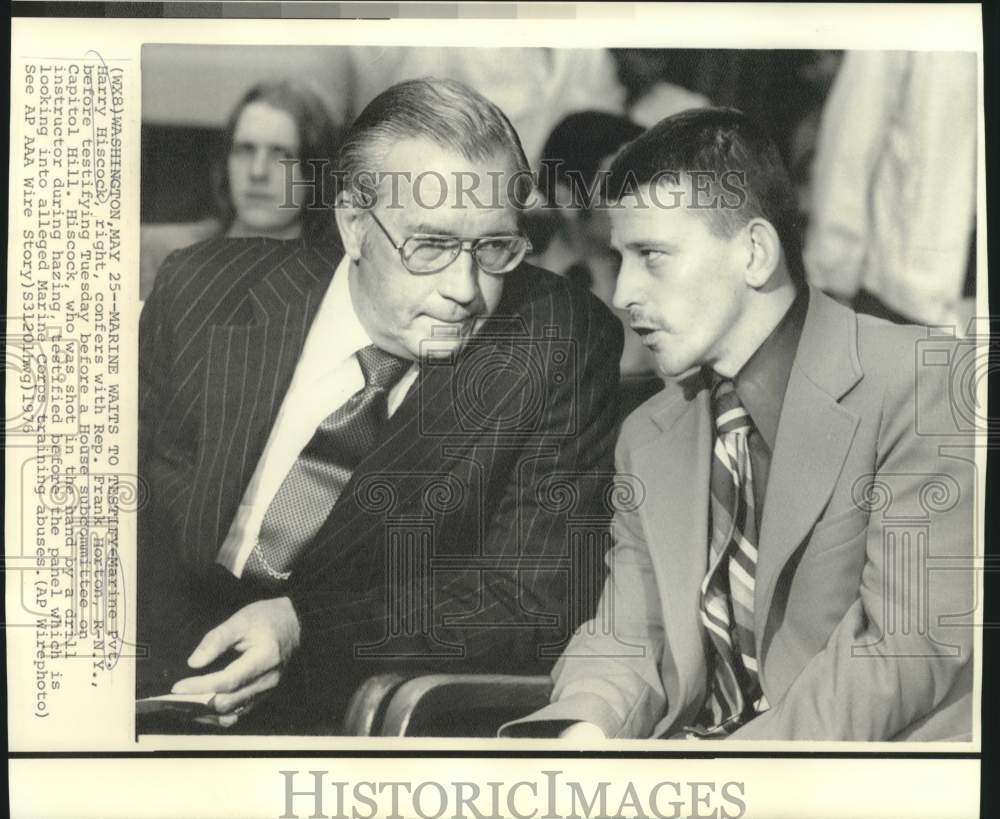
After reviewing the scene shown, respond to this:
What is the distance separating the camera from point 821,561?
3.40m

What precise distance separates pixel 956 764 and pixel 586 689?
946mm

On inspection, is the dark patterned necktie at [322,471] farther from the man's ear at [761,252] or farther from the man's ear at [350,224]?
the man's ear at [761,252]

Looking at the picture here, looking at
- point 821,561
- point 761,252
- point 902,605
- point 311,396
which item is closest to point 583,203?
point 761,252

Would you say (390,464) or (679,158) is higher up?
(679,158)

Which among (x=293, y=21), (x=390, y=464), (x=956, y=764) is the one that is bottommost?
(x=956, y=764)

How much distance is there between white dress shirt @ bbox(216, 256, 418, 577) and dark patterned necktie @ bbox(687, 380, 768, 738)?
0.79 meters

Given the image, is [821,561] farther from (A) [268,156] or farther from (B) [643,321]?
(A) [268,156]

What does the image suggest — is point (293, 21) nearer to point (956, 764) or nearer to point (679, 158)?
point (679, 158)

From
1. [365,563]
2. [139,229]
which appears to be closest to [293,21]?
[139,229]

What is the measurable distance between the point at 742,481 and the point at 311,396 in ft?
3.56

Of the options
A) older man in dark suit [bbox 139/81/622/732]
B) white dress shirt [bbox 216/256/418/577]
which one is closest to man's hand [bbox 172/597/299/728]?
older man in dark suit [bbox 139/81/622/732]

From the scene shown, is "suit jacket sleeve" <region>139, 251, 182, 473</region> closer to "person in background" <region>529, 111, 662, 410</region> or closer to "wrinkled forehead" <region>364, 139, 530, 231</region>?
"wrinkled forehead" <region>364, 139, 530, 231</region>

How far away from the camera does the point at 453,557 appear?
3449 mm

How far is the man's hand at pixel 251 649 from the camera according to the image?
11.3 ft
